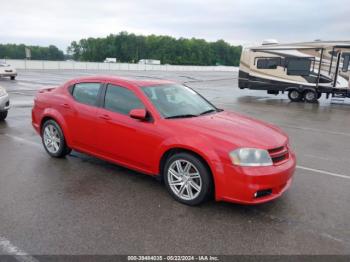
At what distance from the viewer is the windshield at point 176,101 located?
474 centimetres

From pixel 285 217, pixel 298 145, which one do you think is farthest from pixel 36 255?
pixel 298 145

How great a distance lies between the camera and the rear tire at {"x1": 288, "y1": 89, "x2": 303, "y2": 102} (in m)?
17.6

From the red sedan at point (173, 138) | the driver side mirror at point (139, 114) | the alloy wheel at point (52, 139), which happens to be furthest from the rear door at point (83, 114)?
the driver side mirror at point (139, 114)

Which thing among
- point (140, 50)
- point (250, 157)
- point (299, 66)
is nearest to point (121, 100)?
point (250, 157)

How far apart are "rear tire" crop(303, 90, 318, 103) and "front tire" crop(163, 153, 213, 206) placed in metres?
14.7

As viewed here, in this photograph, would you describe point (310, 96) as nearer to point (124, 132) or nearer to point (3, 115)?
point (3, 115)

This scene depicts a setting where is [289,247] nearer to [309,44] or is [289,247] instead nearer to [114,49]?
[309,44]

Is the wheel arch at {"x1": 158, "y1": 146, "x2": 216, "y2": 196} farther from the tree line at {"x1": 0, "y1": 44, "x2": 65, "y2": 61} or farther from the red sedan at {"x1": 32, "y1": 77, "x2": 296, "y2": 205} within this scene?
the tree line at {"x1": 0, "y1": 44, "x2": 65, "y2": 61}

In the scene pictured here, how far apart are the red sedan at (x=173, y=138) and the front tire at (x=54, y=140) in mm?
17

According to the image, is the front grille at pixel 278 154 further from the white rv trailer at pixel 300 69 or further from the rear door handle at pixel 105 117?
the white rv trailer at pixel 300 69

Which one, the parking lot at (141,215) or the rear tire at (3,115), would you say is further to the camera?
the rear tire at (3,115)

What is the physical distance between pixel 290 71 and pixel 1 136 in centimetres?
1432

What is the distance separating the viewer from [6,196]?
4.32 meters

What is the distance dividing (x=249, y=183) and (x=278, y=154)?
0.61 metres
